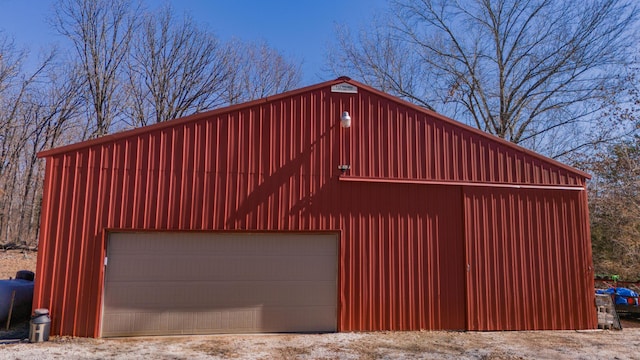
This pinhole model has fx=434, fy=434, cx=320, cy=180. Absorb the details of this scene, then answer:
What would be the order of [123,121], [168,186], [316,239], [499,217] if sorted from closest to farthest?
[168,186]
[316,239]
[499,217]
[123,121]

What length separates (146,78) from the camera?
72.1 ft

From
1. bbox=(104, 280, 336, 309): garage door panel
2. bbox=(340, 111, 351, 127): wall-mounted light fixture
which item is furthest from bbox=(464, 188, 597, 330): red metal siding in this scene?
bbox=(104, 280, 336, 309): garage door panel

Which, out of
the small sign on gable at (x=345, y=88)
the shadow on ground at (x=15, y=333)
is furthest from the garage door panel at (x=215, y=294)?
the small sign on gable at (x=345, y=88)

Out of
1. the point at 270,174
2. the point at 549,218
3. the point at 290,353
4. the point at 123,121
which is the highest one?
the point at 123,121

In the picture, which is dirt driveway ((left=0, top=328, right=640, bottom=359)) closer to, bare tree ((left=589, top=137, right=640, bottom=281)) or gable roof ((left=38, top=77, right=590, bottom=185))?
gable roof ((left=38, top=77, right=590, bottom=185))

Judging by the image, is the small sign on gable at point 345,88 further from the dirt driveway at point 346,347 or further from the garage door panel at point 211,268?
the dirt driveway at point 346,347

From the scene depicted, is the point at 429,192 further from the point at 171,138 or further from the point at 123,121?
the point at 123,121

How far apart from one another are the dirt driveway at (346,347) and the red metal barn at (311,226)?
0.42 metres

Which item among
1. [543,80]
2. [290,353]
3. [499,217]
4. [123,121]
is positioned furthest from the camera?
[123,121]

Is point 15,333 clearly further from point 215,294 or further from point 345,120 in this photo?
point 345,120

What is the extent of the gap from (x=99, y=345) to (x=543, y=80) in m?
17.9

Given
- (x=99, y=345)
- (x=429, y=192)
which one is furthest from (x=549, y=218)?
(x=99, y=345)

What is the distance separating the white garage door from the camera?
747 cm

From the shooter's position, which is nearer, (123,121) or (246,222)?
(246,222)
